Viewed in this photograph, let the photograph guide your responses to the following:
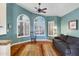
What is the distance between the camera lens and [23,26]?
175 inches

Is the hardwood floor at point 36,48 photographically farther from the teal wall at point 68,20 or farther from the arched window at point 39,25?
the teal wall at point 68,20

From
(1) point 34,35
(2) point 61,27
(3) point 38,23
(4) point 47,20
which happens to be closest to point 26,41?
(1) point 34,35

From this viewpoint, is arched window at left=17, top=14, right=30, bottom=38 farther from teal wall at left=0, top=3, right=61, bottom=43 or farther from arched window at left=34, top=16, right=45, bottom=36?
arched window at left=34, top=16, right=45, bottom=36

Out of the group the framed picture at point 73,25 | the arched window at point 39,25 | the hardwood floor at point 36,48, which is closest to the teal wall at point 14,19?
the arched window at point 39,25

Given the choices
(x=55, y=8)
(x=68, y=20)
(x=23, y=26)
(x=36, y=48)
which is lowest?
(x=36, y=48)

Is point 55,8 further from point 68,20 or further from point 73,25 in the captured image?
point 73,25

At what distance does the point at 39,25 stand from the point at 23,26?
608mm

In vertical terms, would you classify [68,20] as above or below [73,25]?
above

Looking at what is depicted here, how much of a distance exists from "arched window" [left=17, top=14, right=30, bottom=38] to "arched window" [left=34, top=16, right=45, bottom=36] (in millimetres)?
319

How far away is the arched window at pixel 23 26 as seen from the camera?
4.36 m

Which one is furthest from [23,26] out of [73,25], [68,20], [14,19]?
[73,25]

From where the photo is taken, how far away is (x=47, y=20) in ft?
13.9

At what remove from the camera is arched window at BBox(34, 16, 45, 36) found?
4262 mm

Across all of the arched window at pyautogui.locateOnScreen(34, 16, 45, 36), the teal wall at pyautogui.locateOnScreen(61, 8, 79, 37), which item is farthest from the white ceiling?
the arched window at pyautogui.locateOnScreen(34, 16, 45, 36)
